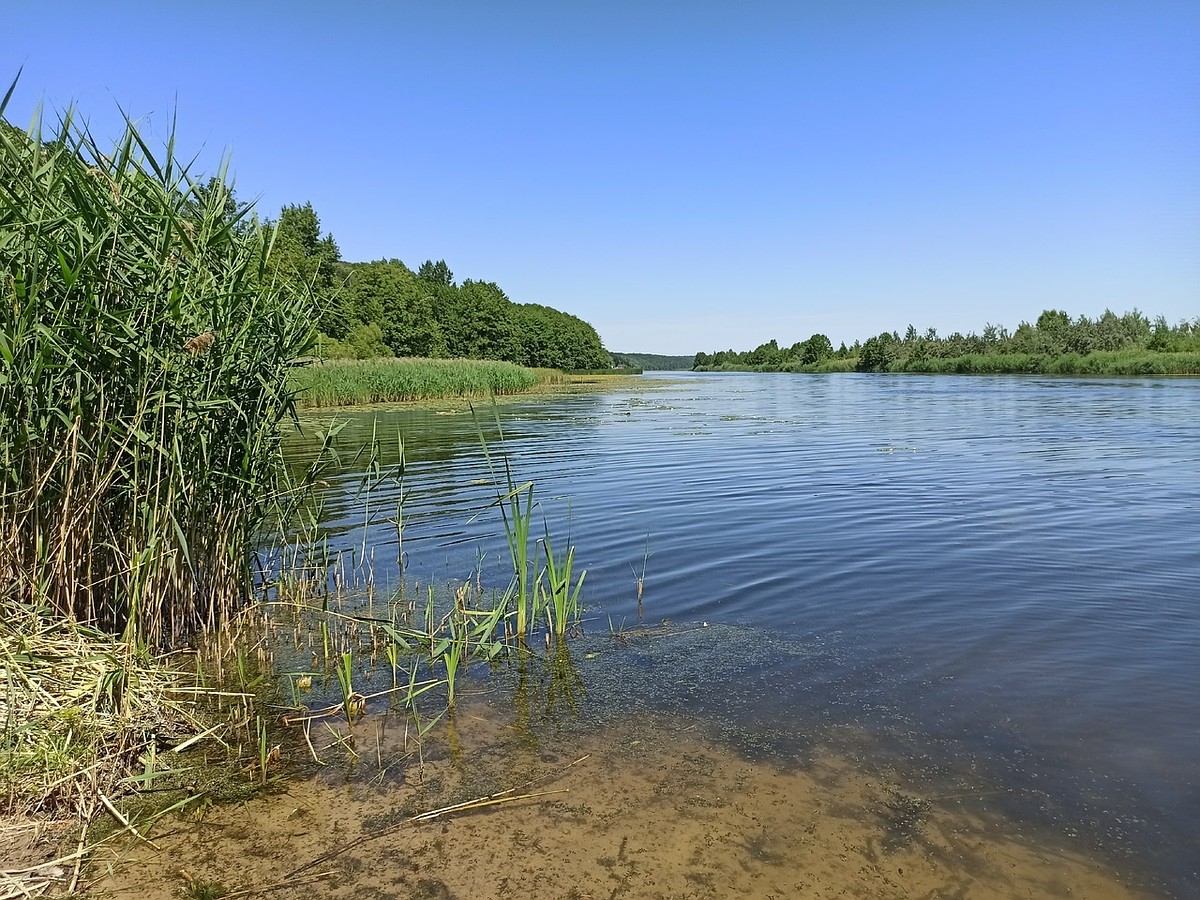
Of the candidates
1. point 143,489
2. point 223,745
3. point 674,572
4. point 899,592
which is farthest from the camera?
point 674,572

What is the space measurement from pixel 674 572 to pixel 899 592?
210 cm

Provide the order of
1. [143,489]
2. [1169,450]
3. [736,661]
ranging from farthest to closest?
[1169,450], [736,661], [143,489]

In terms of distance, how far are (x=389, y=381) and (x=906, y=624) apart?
3076 cm

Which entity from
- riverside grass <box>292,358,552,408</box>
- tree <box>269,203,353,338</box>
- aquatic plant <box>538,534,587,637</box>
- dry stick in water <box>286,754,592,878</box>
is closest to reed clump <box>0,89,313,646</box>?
dry stick in water <box>286,754,592,878</box>

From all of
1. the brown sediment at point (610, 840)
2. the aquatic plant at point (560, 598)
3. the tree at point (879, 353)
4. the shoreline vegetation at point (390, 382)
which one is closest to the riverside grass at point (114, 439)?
the brown sediment at point (610, 840)

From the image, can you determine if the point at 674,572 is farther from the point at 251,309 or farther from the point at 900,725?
the point at 251,309

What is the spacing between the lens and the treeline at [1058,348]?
57.9 meters

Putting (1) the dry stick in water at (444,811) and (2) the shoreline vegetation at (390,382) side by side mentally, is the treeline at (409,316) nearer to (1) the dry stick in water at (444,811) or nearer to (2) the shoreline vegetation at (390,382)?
(2) the shoreline vegetation at (390,382)

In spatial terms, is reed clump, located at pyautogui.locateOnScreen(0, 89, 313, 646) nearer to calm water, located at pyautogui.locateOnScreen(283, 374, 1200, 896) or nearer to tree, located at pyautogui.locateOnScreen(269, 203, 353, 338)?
calm water, located at pyautogui.locateOnScreen(283, 374, 1200, 896)

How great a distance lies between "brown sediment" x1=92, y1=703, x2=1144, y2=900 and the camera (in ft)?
10.3

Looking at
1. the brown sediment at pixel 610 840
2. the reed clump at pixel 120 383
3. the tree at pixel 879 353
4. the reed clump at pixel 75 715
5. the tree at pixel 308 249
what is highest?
the tree at pixel 308 249

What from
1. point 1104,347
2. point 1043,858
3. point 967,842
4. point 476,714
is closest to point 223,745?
point 476,714

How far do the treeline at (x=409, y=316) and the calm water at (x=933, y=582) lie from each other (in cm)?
3703

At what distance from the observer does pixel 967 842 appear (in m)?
3.39
